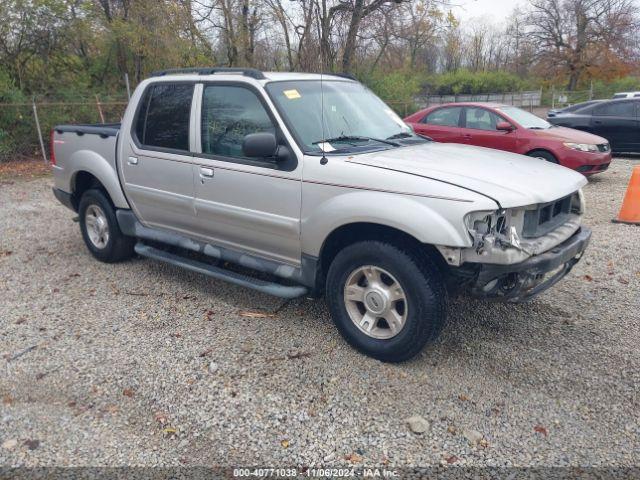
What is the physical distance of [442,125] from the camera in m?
10.2

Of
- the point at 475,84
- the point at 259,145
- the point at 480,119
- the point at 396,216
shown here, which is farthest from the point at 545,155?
the point at 475,84

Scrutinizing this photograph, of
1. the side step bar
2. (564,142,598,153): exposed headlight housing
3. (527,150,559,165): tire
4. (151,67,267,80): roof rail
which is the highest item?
(151,67,267,80): roof rail

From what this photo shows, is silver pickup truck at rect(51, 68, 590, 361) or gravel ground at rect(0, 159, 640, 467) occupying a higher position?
silver pickup truck at rect(51, 68, 590, 361)

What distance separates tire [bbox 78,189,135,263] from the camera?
554 centimetres

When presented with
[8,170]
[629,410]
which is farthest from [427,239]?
[8,170]

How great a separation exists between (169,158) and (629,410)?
3.96 metres

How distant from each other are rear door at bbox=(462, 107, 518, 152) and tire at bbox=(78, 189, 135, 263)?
21.4 ft

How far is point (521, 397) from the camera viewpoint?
329 cm

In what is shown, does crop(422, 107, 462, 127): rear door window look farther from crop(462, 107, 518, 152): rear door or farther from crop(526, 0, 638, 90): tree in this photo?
crop(526, 0, 638, 90): tree

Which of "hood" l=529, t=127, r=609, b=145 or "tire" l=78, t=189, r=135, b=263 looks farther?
"hood" l=529, t=127, r=609, b=145

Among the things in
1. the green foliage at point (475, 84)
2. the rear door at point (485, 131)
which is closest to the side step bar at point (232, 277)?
the rear door at point (485, 131)

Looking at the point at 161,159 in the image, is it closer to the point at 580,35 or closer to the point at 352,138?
the point at 352,138

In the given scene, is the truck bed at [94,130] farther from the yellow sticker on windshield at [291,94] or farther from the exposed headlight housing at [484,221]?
the exposed headlight housing at [484,221]

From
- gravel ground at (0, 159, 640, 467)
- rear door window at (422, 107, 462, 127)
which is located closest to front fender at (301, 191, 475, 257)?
gravel ground at (0, 159, 640, 467)
